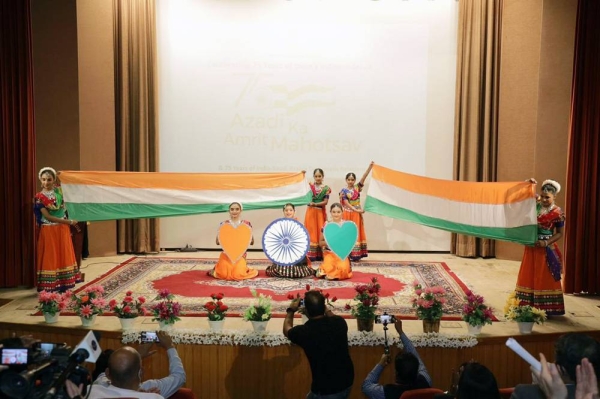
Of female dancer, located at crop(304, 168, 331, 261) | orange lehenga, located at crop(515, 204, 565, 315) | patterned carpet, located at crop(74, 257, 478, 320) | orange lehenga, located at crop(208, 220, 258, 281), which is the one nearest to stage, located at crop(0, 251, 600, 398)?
orange lehenga, located at crop(515, 204, 565, 315)

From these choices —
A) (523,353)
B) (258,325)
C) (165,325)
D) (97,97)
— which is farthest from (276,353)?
(97,97)

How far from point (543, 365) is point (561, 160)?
6978 millimetres

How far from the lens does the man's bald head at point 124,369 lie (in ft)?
9.87

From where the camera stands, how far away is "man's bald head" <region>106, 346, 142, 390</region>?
301cm

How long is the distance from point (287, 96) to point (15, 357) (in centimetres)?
820

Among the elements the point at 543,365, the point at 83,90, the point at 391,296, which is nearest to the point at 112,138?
the point at 83,90

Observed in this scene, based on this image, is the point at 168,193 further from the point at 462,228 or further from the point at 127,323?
the point at 462,228

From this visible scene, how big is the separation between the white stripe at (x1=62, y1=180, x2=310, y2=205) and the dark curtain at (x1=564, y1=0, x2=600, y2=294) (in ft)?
10.8

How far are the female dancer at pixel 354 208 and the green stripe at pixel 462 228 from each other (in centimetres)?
116

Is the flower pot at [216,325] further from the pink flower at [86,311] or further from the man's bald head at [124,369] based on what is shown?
the man's bald head at [124,369]

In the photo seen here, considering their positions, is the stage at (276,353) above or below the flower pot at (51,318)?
below

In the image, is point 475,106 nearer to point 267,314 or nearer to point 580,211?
point 580,211

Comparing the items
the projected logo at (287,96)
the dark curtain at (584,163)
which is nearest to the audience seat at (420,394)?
the dark curtain at (584,163)

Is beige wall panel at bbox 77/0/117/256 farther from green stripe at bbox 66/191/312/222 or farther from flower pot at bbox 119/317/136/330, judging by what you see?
flower pot at bbox 119/317/136/330
